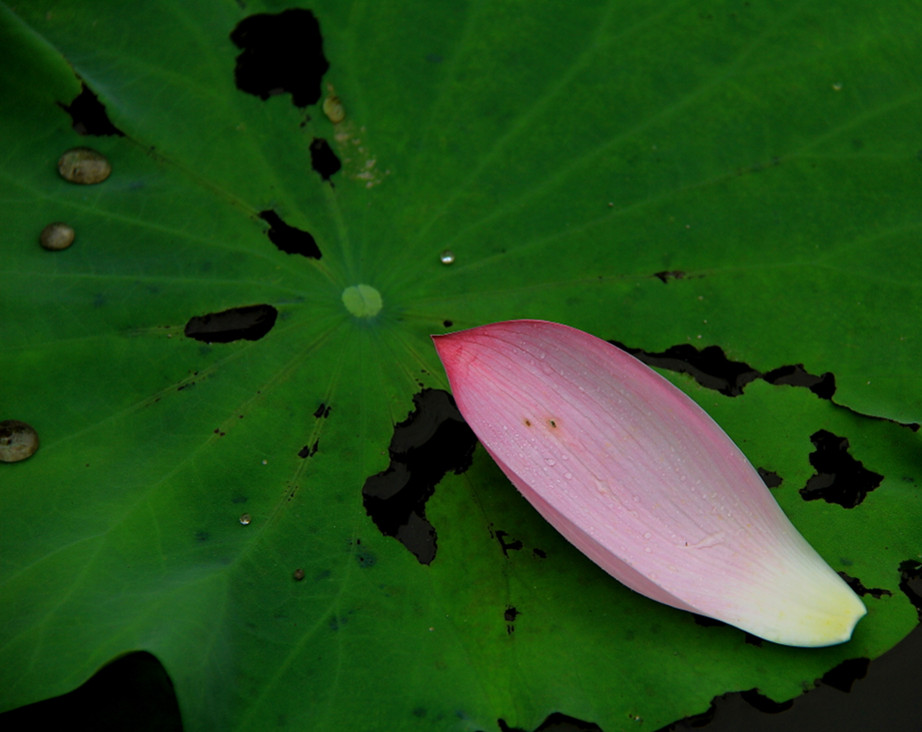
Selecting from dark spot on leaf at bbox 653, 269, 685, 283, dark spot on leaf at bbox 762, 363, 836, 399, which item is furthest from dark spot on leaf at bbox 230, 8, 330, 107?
dark spot on leaf at bbox 762, 363, 836, 399

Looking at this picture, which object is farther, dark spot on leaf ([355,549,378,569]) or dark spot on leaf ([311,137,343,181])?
dark spot on leaf ([311,137,343,181])

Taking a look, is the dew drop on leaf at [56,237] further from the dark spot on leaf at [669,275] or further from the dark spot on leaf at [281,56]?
the dark spot on leaf at [669,275]

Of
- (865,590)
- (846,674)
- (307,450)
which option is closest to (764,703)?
(846,674)

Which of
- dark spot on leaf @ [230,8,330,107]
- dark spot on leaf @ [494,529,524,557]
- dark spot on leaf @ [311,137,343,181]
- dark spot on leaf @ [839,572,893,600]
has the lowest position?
dark spot on leaf @ [839,572,893,600]

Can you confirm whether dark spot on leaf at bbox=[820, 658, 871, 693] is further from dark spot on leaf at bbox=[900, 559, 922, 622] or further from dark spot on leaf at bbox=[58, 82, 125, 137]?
dark spot on leaf at bbox=[58, 82, 125, 137]

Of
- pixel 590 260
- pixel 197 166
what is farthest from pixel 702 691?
pixel 197 166

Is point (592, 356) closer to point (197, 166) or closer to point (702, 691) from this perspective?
point (702, 691)

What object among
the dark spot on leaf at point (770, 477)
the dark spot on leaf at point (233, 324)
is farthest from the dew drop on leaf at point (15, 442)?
the dark spot on leaf at point (770, 477)
